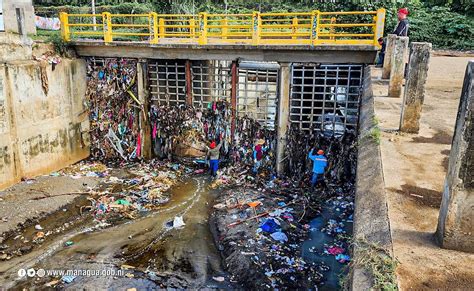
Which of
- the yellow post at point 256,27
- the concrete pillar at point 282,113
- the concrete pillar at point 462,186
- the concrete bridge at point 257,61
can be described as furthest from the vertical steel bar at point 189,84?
the concrete pillar at point 462,186

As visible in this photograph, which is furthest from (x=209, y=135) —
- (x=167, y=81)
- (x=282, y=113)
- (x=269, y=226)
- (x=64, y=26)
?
(x=64, y=26)

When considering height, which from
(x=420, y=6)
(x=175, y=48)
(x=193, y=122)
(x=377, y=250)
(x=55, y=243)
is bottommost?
(x=55, y=243)

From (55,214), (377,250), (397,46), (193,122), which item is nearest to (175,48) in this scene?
(193,122)

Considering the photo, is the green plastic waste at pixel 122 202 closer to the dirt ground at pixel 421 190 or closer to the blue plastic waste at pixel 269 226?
the blue plastic waste at pixel 269 226

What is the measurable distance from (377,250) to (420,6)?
1924 centimetres

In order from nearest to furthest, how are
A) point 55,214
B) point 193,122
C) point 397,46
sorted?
1. point 397,46
2. point 55,214
3. point 193,122

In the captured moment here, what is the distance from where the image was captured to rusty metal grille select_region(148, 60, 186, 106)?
12.2 metres

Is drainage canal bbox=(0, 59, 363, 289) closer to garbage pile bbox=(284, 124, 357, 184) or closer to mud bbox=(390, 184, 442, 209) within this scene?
garbage pile bbox=(284, 124, 357, 184)

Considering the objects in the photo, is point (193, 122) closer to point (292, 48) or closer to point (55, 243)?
point (292, 48)

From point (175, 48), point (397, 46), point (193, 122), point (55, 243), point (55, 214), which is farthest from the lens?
point (193, 122)

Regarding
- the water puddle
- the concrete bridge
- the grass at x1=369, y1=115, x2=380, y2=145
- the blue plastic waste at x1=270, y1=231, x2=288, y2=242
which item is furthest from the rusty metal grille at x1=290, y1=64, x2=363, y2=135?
the grass at x1=369, y1=115, x2=380, y2=145

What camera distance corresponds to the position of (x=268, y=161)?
1173 centimetres

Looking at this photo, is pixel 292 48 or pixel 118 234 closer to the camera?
pixel 118 234

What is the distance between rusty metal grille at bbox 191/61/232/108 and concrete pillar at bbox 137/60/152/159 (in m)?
1.58
